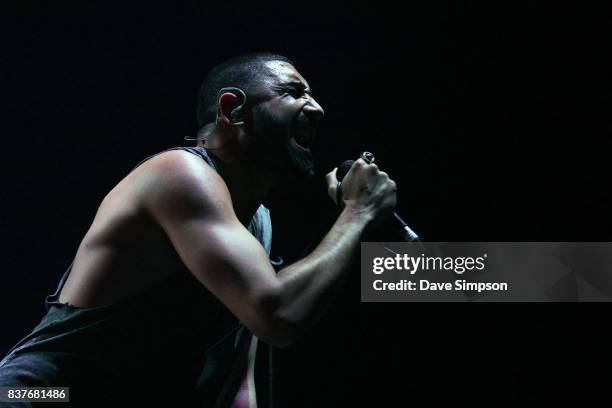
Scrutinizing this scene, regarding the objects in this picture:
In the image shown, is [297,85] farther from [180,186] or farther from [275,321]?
[275,321]

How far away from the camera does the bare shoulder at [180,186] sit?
3.13ft

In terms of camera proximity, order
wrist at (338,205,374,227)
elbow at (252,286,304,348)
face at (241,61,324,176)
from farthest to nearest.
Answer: face at (241,61,324,176)
wrist at (338,205,374,227)
elbow at (252,286,304,348)

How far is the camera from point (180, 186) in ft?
3.17

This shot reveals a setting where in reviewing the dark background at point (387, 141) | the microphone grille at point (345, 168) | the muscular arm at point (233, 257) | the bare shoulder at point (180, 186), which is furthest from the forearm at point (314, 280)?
the dark background at point (387, 141)

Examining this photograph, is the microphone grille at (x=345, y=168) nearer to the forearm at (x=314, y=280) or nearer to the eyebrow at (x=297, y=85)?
the eyebrow at (x=297, y=85)

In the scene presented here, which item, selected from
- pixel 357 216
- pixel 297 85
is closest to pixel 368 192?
pixel 357 216

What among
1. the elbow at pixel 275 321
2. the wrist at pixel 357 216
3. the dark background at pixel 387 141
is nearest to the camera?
the elbow at pixel 275 321

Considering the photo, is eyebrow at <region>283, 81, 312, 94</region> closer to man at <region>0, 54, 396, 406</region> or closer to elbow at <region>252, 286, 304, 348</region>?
man at <region>0, 54, 396, 406</region>

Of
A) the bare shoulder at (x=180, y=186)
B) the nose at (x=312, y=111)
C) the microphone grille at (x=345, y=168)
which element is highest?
the nose at (x=312, y=111)

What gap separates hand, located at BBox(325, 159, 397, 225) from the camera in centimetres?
111

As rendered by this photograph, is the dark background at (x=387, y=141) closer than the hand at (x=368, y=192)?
No

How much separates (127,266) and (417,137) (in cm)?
131

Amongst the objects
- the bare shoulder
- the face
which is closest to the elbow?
the bare shoulder

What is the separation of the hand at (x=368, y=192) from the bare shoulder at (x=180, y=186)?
0.78 ft
